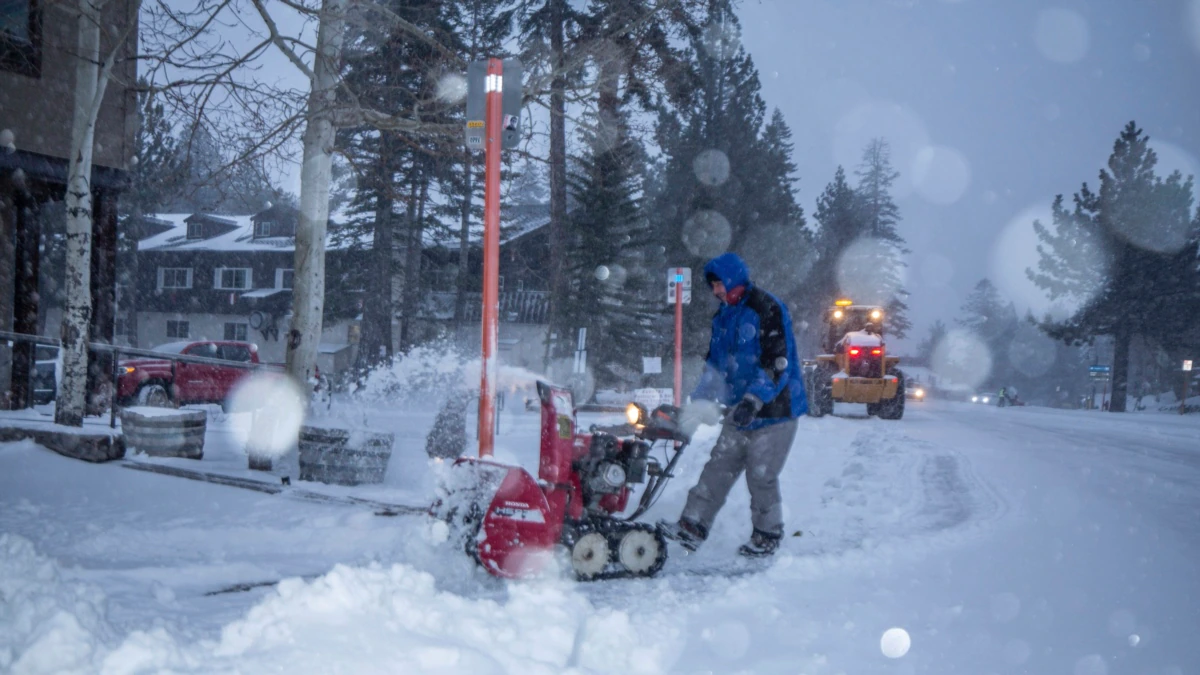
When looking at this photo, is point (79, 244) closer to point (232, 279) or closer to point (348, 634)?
point (348, 634)

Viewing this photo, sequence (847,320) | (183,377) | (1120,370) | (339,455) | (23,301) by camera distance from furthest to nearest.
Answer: (1120,370), (847,320), (183,377), (23,301), (339,455)

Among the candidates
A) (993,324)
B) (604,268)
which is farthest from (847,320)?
(993,324)

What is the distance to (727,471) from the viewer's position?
199 inches

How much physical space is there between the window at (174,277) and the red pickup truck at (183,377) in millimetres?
25732

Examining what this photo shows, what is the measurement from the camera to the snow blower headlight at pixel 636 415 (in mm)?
4719

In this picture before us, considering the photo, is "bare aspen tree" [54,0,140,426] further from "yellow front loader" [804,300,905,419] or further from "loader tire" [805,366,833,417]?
"loader tire" [805,366,833,417]

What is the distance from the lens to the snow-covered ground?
300 centimetres

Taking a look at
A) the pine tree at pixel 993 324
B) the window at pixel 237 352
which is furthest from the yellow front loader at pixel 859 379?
the pine tree at pixel 993 324

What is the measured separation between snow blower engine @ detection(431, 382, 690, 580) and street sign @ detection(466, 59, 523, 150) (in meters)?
2.38

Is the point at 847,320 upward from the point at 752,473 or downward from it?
upward

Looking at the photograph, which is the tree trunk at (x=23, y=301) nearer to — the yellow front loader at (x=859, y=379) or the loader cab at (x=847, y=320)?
the yellow front loader at (x=859, y=379)

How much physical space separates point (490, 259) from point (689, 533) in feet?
7.97

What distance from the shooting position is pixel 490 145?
582cm

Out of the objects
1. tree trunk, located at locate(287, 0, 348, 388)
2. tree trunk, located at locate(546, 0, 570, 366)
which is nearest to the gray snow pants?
tree trunk, located at locate(287, 0, 348, 388)
